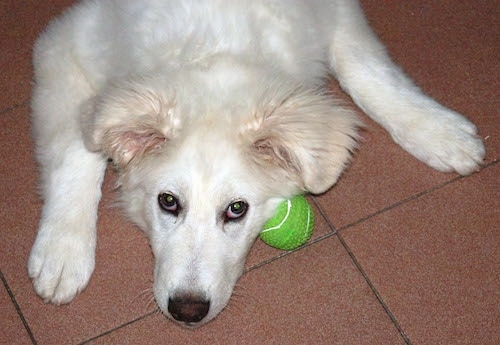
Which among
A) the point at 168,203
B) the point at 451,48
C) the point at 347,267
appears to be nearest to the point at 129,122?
the point at 168,203

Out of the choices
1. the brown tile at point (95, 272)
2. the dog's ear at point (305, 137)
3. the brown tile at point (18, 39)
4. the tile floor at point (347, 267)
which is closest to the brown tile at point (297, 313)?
the tile floor at point (347, 267)

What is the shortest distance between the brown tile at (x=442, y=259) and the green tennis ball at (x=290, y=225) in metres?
0.32

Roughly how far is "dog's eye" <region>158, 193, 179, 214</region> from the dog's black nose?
1.08ft

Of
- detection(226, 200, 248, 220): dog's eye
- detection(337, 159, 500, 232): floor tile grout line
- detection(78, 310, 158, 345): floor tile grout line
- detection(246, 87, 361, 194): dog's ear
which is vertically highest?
detection(246, 87, 361, 194): dog's ear

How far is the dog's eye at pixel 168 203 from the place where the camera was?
272 centimetres

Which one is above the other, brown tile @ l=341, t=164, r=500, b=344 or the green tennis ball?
the green tennis ball

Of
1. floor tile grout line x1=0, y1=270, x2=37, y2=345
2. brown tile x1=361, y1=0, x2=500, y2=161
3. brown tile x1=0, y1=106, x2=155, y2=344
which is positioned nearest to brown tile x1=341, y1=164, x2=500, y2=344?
brown tile x1=361, y1=0, x2=500, y2=161

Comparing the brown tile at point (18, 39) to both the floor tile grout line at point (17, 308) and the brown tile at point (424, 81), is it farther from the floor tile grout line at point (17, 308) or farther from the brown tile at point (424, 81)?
the brown tile at point (424, 81)

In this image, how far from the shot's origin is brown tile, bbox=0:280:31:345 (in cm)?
311

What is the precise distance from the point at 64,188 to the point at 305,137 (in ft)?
3.84

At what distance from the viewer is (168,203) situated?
2742 millimetres

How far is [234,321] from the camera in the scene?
10.3ft

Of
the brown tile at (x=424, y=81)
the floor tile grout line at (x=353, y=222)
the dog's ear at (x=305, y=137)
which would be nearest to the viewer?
the dog's ear at (x=305, y=137)

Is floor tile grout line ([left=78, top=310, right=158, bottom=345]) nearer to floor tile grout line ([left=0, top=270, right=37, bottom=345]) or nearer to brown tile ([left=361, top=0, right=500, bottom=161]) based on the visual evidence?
floor tile grout line ([left=0, top=270, right=37, bottom=345])
